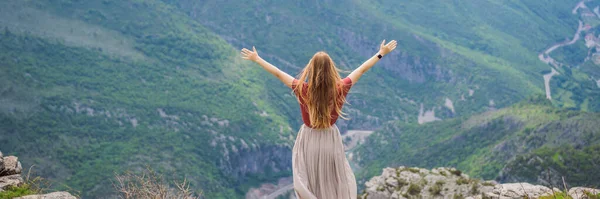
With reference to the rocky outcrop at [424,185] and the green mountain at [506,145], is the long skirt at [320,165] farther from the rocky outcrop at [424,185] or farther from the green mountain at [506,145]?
the green mountain at [506,145]

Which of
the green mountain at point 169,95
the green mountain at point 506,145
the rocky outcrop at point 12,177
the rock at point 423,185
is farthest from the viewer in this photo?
the green mountain at point 169,95

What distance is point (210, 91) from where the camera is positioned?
457 ft

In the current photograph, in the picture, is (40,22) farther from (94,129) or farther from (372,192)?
(372,192)

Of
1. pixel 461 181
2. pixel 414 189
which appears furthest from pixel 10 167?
pixel 461 181

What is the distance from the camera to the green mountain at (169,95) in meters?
99.8

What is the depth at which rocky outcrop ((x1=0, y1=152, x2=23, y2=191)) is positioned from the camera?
1741 cm

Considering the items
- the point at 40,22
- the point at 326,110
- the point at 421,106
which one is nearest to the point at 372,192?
the point at 326,110

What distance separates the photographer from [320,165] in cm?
1409

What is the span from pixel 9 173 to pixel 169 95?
115m

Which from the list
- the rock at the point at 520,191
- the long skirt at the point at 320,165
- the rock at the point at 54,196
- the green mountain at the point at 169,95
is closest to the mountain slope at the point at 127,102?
the green mountain at the point at 169,95

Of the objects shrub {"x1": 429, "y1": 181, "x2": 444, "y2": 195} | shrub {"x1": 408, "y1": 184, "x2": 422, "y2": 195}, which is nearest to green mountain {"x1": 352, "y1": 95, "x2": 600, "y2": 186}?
shrub {"x1": 429, "y1": 181, "x2": 444, "y2": 195}

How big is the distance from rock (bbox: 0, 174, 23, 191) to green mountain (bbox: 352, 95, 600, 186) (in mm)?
40335

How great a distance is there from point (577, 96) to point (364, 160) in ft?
284

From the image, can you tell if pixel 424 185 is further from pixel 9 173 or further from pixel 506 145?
pixel 506 145
